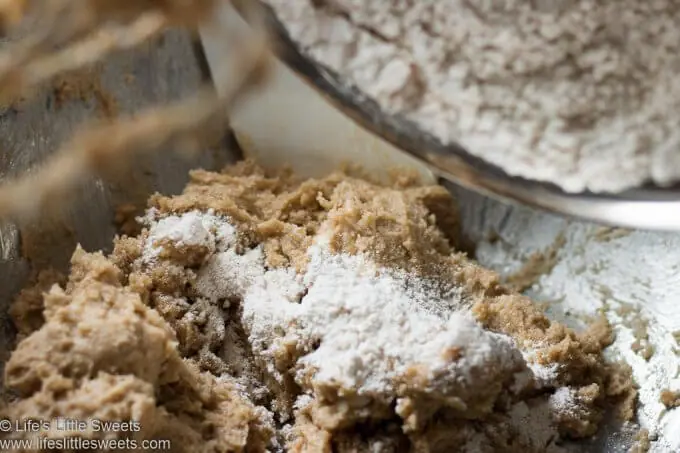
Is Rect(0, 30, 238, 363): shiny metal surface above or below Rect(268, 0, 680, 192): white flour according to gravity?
below

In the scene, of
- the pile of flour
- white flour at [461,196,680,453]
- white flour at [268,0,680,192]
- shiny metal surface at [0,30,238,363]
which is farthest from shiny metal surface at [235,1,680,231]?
shiny metal surface at [0,30,238,363]

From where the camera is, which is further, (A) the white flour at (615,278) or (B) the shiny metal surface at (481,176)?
(A) the white flour at (615,278)

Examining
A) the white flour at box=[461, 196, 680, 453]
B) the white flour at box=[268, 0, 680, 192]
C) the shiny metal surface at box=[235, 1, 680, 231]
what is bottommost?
the white flour at box=[461, 196, 680, 453]

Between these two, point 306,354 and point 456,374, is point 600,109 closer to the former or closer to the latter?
point 456,374

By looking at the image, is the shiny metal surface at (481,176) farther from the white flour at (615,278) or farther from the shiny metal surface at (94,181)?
the shiny metal surface at (94,181)

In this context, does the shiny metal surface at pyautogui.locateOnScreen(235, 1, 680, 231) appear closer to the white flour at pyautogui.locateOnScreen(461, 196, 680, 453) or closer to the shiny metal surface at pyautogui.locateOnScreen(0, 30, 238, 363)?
the white flour at pyautogui.locateOnScreen(461, 196, 680, 453)

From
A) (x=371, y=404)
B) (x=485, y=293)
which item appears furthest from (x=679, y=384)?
(x=371, y=404)

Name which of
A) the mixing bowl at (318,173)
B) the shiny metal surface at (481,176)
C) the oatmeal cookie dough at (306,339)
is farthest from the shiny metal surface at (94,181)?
the shiny metal surface at (481,176)
